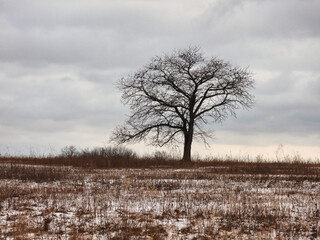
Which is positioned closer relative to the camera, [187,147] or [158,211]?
[158,211]

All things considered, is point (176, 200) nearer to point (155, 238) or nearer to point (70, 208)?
point (70, 208)

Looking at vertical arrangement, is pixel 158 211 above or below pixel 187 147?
below

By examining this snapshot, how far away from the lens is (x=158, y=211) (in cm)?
1102

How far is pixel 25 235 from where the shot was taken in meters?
8.58

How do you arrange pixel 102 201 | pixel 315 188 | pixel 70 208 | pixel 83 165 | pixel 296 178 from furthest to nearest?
pixel 83 165, pixel 296 178, pixel 315 188, pixel 102 201, pixel 70 208

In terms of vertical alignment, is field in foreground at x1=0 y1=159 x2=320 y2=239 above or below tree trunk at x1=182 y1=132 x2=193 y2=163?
below

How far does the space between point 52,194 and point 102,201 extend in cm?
216

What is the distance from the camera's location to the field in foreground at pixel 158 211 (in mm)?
8922

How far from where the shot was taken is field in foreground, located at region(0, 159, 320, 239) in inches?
351

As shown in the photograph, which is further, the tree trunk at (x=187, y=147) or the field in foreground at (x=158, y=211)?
the tree trunk at (x=187, y=147)

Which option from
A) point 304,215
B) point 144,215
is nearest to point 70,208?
point 144,215

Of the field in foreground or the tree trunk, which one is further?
the tree trunk

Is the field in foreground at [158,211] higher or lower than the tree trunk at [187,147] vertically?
lower

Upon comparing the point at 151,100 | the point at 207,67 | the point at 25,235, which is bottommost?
the point at 25,235
